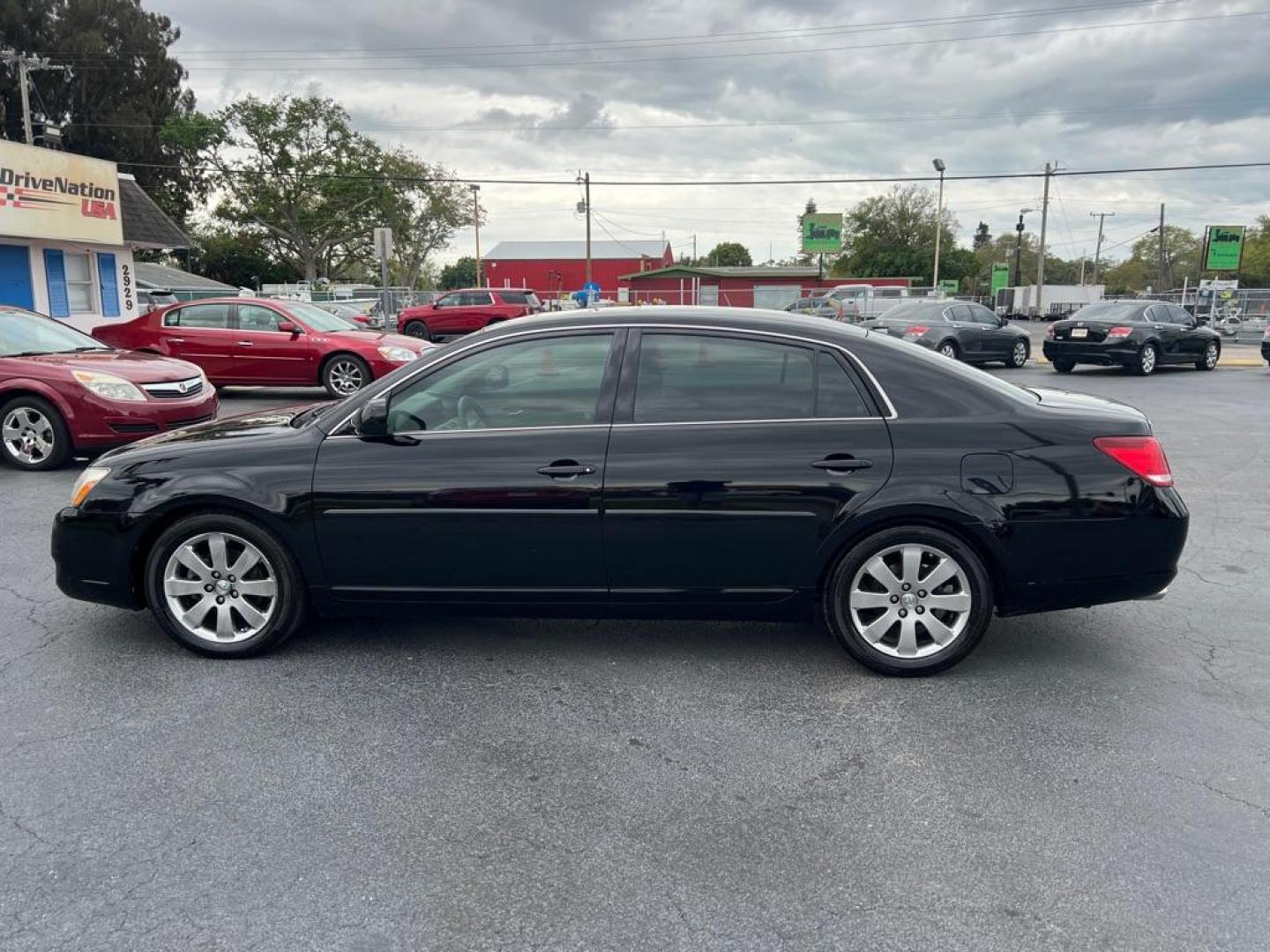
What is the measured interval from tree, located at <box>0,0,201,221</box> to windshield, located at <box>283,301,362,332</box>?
41.9 m

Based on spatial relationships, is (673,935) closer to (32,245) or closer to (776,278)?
(32,245)

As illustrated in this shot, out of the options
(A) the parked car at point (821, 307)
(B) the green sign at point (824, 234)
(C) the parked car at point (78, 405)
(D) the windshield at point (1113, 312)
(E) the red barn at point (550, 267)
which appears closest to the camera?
(C) the parked car at point (78, 405)

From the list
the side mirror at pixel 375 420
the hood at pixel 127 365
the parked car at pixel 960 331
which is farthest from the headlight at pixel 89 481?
the parked car at pixel 960 331

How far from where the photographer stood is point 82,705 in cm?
383

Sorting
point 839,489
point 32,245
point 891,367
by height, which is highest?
point 32,245

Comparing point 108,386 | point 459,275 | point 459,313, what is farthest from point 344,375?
point 459,275

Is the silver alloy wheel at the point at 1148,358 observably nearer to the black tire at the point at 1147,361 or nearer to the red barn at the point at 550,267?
the black tire at the point at 1147,361

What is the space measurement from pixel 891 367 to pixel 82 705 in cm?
368

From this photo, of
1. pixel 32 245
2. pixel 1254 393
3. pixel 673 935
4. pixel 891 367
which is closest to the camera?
pixel 673 935

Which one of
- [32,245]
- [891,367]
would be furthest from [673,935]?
[32,245]

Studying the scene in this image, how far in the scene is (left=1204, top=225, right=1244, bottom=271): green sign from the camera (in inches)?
1433

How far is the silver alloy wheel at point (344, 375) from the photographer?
43.9ft

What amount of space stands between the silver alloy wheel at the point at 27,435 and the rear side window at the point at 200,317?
5.45 meters

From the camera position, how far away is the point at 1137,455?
4.03m
